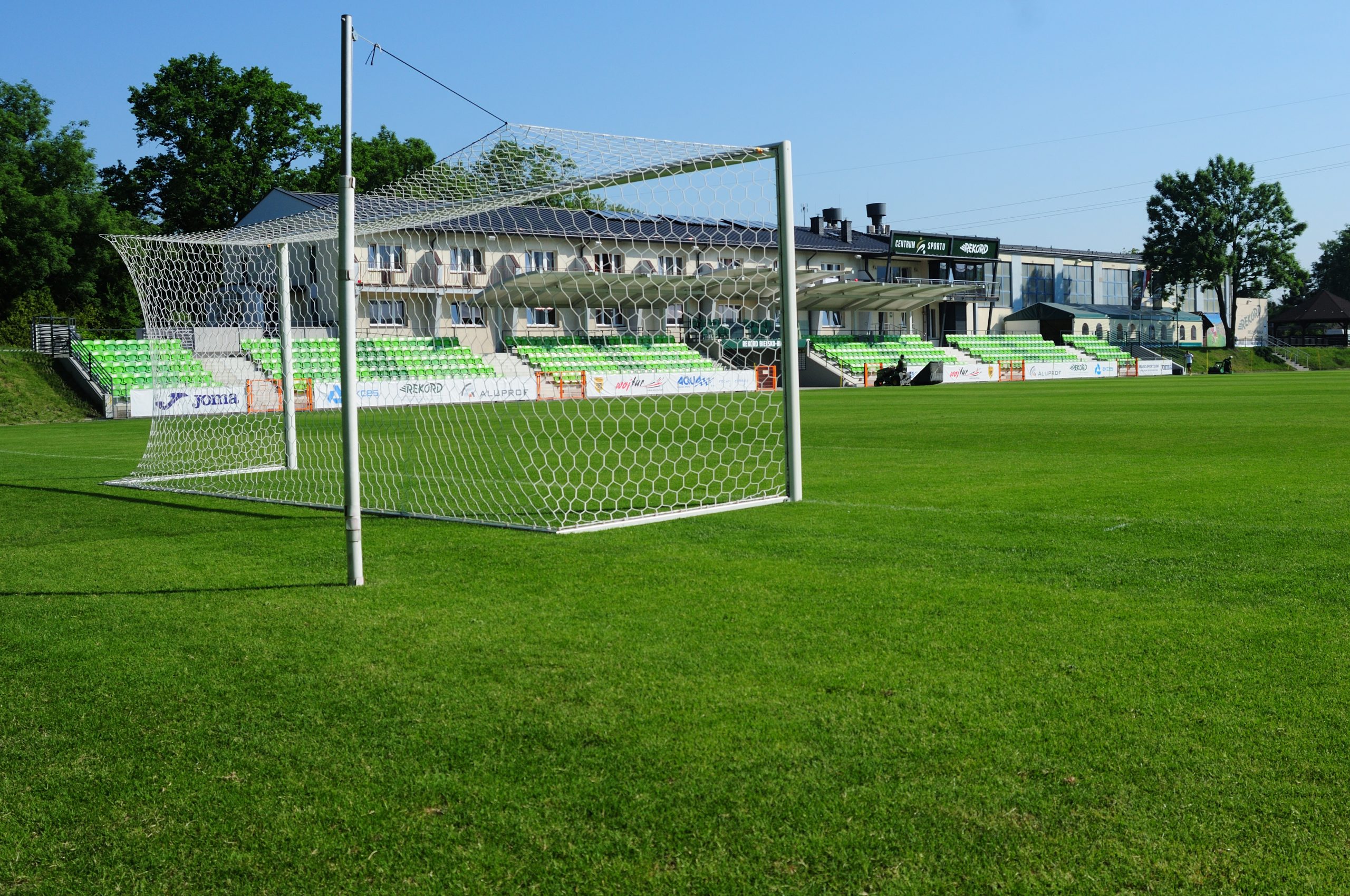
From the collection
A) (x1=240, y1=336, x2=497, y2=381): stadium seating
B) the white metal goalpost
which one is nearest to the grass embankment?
(x1=240, y1=336, x2=497, y2=381): stadium seating

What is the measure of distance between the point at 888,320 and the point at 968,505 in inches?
2047

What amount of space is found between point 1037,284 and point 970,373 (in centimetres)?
2713


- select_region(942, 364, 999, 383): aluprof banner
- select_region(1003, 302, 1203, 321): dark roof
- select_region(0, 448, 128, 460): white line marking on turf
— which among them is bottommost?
select_region(0, 448, 128, 460): white line marking on turf

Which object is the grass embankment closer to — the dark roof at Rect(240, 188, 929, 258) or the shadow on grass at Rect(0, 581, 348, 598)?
the dark roof at Rect(240, 188, 929, 258)

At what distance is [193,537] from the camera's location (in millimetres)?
7371

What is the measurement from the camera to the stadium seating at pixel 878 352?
46.9 meters

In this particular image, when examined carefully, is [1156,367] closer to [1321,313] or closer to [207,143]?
[1321,313]

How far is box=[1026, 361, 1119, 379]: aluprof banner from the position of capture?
53.6m

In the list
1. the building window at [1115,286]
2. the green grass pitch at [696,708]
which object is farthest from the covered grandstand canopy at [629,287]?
the building window at [1115,286]

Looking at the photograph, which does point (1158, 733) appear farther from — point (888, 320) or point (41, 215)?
point (888, 320)

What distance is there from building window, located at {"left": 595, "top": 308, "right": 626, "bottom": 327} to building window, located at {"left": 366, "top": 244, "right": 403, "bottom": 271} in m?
2.64

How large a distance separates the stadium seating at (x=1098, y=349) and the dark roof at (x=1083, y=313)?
97.3 inches

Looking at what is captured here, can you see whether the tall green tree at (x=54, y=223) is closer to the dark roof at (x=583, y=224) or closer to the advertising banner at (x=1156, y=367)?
the dark roof at (x=583, y=224)

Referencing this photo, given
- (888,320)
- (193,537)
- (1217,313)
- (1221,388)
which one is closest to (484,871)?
(193,537)
